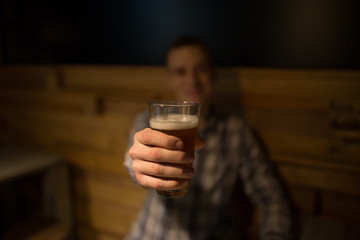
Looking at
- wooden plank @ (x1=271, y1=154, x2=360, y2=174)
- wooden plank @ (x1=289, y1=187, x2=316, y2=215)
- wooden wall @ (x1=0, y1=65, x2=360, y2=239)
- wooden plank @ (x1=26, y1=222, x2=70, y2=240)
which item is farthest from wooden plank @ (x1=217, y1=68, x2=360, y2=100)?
wooden plank @ (x1=26, y1=222, x2=70, y2=240)

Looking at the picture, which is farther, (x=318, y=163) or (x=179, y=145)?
(x=318, y=163)

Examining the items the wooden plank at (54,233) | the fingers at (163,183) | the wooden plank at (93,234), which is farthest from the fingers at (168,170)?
the wooden plank at (93,234)

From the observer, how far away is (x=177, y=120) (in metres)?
0.67

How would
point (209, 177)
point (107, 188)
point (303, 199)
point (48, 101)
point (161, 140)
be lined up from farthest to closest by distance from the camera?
point (48, 101) < point (107, 188) < point (303, 199) < point (209, 177) < point (161, 140)

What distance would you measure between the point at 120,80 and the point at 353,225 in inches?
64.6

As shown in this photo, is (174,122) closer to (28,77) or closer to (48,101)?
(48,101)

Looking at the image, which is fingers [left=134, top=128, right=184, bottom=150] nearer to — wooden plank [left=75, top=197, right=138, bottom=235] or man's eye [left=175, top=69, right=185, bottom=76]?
man's eye [left=175, top=69, right=185, bottom=76]

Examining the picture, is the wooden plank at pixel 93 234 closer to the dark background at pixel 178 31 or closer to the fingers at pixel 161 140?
the dark background at pixel 178 31

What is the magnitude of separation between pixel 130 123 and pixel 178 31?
71cm

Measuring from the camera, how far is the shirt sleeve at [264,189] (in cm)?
126

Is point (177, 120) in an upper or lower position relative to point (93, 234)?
upper

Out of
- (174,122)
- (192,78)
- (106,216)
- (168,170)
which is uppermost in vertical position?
(192,78)

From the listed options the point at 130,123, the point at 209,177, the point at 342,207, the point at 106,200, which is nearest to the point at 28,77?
the point at 130,123

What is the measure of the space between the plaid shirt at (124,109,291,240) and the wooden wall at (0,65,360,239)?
186 mm
